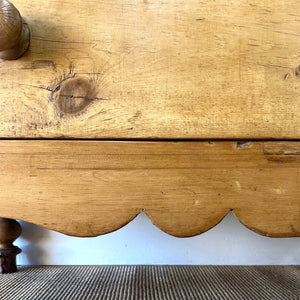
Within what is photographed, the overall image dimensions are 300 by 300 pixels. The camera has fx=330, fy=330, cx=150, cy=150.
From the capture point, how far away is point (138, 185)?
1.54ft

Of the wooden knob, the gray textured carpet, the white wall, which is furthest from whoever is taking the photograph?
the white wall

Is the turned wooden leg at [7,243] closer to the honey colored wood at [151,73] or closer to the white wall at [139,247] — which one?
the white wall at [139,247]

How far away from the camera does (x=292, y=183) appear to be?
19.2 inches

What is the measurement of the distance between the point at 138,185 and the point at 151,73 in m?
0.16

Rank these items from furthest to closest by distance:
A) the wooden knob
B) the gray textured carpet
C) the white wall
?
the white wall, the gray textured carpet, the wooden knob

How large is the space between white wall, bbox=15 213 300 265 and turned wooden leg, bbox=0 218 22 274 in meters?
0.09

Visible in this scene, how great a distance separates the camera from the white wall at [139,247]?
2.69ft

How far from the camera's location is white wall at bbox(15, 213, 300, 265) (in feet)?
2.69

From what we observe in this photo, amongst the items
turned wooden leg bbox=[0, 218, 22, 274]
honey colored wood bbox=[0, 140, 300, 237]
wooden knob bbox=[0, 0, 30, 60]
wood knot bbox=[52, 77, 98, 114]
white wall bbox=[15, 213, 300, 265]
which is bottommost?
white wall bbox=[15, 213, 300, 265]

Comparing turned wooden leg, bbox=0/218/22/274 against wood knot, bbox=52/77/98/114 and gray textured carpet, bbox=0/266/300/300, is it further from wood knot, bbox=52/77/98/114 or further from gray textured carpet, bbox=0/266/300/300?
wood knot, bbox=52/77/98/114

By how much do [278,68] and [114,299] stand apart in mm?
480

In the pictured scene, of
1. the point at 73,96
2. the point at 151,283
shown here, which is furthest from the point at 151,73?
the point at 151,283

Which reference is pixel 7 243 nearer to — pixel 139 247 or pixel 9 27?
pixel 139 247

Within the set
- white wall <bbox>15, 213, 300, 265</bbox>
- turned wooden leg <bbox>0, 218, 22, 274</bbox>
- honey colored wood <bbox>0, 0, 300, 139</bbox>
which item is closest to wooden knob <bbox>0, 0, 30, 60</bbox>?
honey colored wood <bbox>0, 0, 300, 139</bbox>
